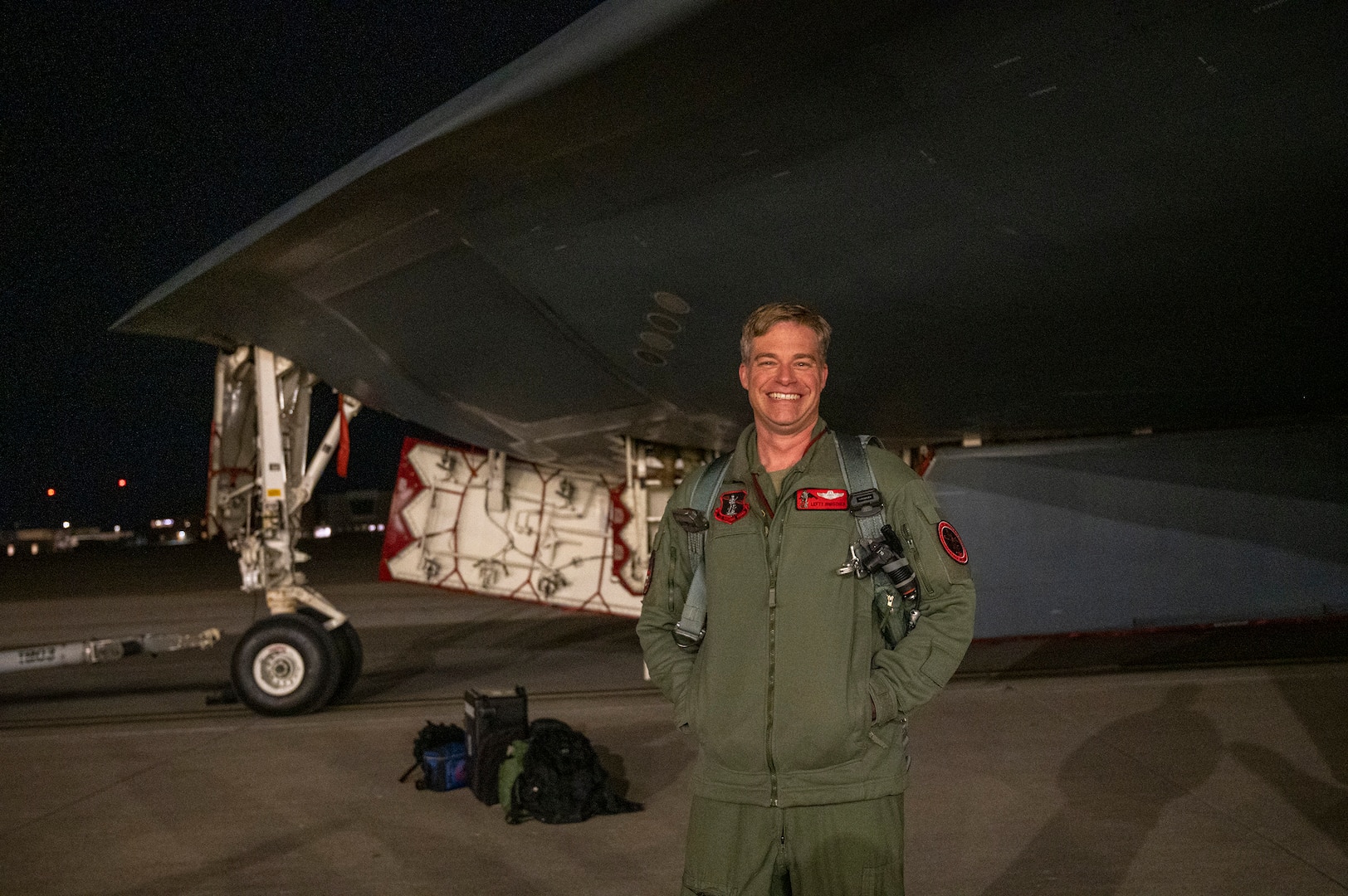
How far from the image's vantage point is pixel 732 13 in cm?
322

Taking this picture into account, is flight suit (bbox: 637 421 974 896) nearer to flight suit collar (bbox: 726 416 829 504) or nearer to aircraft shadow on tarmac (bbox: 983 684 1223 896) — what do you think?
flight suit collar (bbox: 726 416 829 504)

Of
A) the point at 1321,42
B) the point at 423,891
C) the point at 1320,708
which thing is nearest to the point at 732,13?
the point at 1321,42

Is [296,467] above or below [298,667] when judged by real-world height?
above

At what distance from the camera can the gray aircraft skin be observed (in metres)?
3.18

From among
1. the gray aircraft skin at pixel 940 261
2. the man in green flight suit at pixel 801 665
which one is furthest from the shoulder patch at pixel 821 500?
the gray aircraft skin at pixel 940 261

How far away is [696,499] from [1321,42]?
2.12 m

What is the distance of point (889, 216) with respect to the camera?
3.94m

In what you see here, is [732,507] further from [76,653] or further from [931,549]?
[76,653]

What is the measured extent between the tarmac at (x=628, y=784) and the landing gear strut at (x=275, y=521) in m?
0.28

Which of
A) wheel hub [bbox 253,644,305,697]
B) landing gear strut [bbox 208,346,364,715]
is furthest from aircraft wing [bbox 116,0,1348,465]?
wheel hub [bbox 253,644,305,697]

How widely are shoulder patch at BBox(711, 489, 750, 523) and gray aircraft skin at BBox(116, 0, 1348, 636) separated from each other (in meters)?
1.68

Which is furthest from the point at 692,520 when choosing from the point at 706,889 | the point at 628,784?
the point at 628,784

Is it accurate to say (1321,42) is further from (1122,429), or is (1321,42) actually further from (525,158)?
(1122,429)

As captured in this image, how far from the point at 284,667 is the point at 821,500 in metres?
5.86
